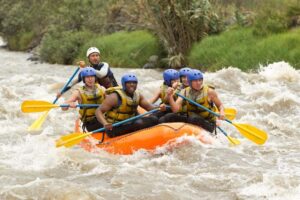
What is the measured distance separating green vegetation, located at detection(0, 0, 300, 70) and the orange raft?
290 inches

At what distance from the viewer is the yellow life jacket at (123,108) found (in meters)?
7.39

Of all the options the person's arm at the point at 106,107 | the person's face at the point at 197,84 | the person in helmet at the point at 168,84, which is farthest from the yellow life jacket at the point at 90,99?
the person's face at the point at 197,84

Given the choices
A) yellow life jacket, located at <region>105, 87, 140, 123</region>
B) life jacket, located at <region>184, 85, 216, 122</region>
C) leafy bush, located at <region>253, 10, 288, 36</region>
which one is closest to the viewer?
yellow life jacket, located at <region>105, 87, 140, 123</region>

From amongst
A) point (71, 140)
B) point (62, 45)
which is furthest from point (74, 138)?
point (62, 45)

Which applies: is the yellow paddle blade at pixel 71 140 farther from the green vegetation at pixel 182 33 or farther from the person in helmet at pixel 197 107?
the green vegetation at pixel 182 33

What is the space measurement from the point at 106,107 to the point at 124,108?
246 millimetres

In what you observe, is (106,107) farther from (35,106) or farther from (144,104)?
(35,106)

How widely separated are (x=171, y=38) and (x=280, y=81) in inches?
246

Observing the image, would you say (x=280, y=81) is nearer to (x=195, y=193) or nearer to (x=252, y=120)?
(x=252, y=120)

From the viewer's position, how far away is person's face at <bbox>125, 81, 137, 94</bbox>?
7.27 meters

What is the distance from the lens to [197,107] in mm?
7711

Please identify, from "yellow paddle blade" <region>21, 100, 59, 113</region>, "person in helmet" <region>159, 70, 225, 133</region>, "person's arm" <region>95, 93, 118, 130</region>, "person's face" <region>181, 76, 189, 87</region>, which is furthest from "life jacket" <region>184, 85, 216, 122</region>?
"yellow paddle blade" <region>21, 100, 59, 113</region>

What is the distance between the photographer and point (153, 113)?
Answer: 786cm

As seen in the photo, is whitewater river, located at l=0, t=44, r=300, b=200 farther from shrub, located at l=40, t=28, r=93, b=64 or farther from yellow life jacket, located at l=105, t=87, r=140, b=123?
shrub, located at l=40, t=28, r=93, b=64
